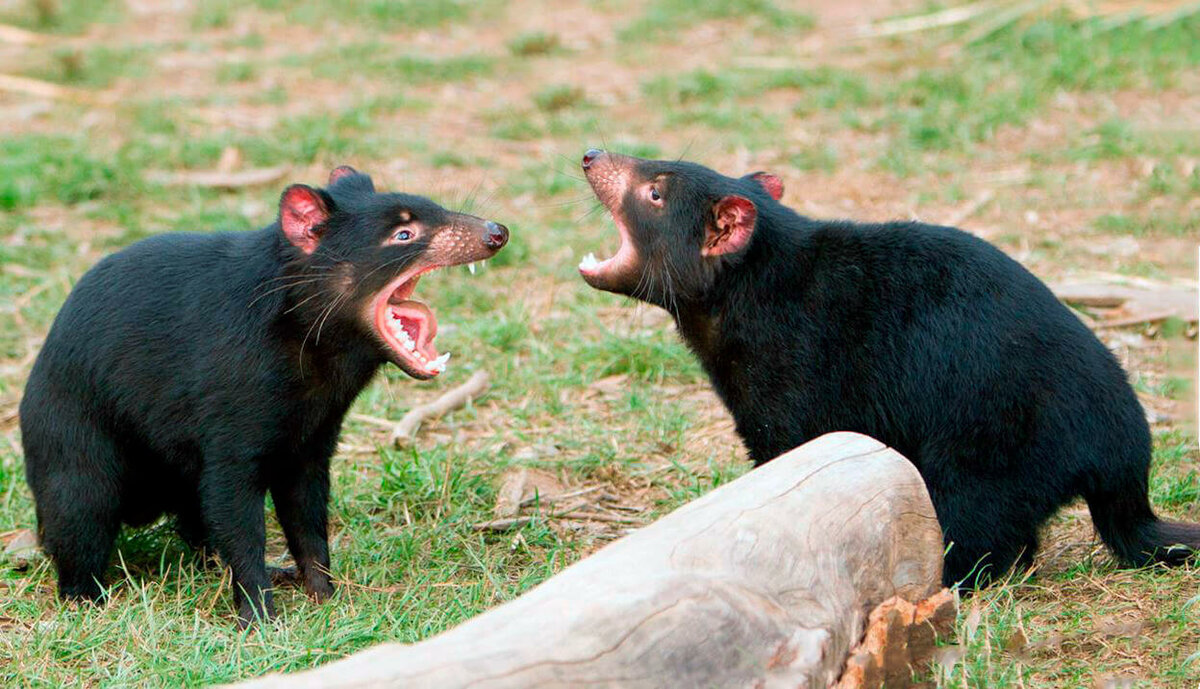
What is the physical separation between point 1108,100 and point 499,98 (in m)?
4.18

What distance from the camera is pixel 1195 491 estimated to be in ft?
14.7

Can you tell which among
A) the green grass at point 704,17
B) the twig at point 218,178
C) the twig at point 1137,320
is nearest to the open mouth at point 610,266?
the twig at point 1137,320

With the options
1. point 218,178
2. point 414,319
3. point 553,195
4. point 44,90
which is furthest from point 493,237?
point 44,90

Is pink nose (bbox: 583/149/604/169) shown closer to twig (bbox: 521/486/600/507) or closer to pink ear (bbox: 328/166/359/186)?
pink ear (bbox: 328/166/359/186)

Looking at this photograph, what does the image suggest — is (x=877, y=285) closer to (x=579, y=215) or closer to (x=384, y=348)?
(x=384, y=348)

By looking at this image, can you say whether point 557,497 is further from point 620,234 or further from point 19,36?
point 19,36

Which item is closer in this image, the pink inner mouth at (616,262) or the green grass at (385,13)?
the pink inner mouth at (616,262)

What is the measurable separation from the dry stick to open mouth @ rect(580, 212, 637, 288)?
1291 mm

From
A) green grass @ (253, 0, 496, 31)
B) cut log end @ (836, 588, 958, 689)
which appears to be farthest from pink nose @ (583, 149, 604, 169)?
green grass @ (253, 0, 496, 31)

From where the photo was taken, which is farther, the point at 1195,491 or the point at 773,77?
the point at 773,77

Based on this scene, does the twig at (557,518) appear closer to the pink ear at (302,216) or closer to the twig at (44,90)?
the pink ear at (302,216)

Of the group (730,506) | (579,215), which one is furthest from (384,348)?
(579,215)

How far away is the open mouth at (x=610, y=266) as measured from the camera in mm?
4121

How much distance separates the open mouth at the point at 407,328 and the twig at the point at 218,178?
14.1 ft
